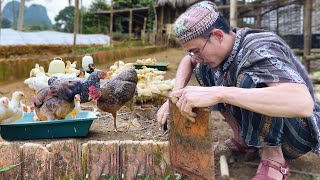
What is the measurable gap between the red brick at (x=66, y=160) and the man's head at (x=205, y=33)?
0.69 m

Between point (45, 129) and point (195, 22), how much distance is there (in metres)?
1.28

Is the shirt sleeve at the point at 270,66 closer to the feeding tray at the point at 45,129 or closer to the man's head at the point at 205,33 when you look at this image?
the man's head at the point at 205,33

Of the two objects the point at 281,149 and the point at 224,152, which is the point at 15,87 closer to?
the point at 224,152

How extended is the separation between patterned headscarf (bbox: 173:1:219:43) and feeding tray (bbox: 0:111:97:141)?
102cm

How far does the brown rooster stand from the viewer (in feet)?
8.48

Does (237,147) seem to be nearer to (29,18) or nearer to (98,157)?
(98,157)

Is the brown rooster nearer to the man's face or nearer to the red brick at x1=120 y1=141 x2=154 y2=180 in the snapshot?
the red brick at x1=120 y1=141 x2=154 y2=180

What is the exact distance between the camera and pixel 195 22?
1.75 metres

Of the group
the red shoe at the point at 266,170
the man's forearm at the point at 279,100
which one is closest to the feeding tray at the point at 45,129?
the red shoe at the point at 266,170

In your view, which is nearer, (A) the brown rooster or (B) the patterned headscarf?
(B) the patterned headscarf

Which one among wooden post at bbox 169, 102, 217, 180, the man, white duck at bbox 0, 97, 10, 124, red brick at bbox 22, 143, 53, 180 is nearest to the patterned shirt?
the man

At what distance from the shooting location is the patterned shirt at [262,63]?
1.64 metres

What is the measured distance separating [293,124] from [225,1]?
1326 cm

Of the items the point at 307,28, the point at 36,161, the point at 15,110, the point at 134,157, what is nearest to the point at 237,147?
the point at 134,157
